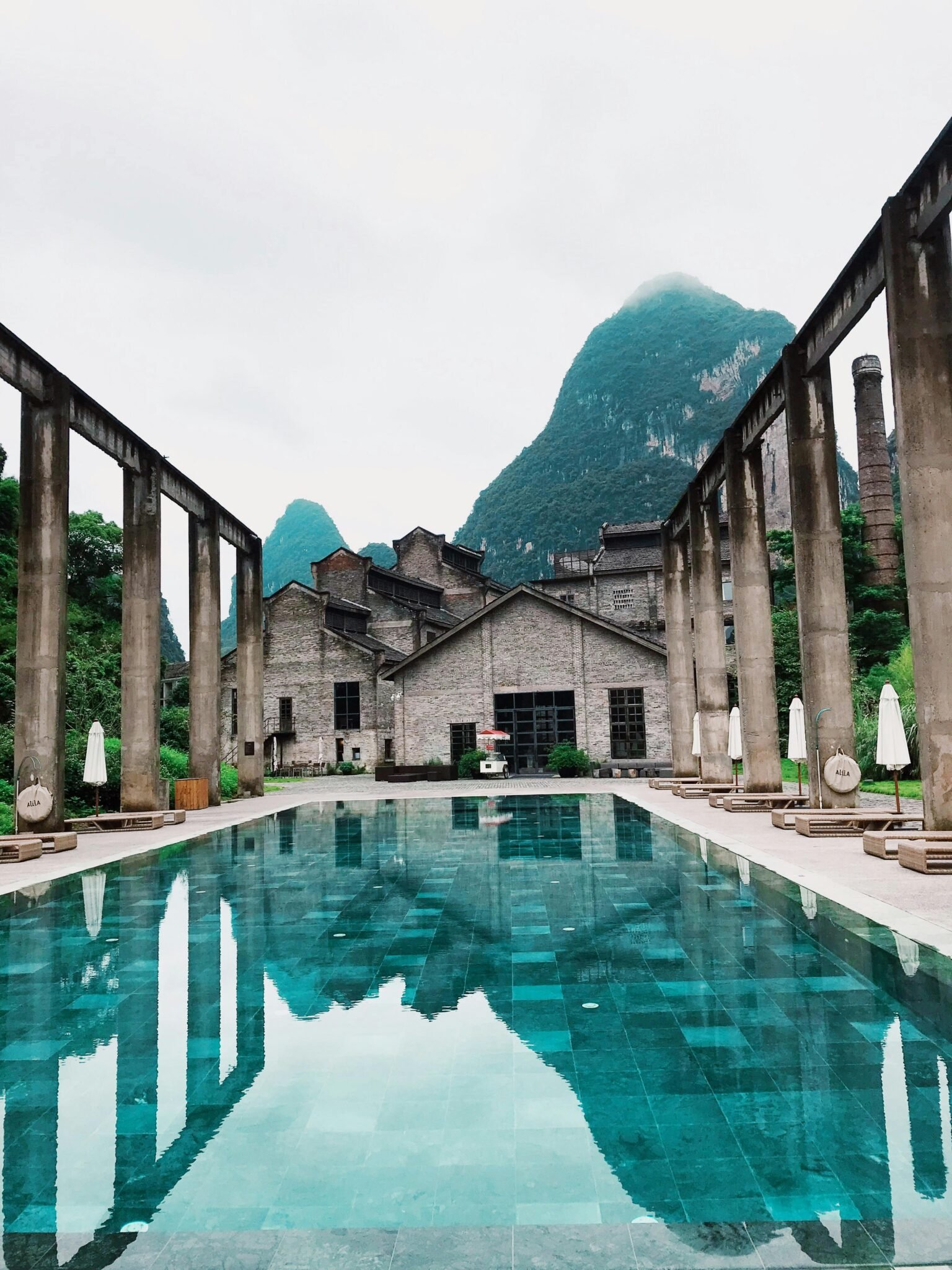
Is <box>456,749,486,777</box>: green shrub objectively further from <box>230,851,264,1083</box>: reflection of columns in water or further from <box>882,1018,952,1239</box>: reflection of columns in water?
<box>882,1018,952,1239</box>: reflection of columns in water

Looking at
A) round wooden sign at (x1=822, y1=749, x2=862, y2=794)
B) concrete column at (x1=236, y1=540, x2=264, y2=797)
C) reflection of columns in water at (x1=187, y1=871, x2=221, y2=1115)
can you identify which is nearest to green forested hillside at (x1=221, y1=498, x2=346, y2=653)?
concrete column at (x1=236, y1=540, x2=264, y2=797)

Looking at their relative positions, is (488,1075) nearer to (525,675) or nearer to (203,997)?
(203,997)

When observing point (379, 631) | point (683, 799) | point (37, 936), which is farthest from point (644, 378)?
point (37, 936)

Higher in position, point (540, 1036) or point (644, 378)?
point (644, 378)

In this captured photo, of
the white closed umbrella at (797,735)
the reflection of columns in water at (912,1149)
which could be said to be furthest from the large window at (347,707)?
the reflection of columns in water at (912,1149)

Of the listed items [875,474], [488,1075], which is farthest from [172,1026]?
[875,474]

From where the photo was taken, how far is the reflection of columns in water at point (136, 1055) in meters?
3.32

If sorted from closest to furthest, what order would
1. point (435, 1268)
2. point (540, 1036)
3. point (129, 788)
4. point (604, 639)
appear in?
point (435, 1268), point (540, 1036), point (129, 788), point (604, 639)

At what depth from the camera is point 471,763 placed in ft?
112

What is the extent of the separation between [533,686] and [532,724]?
1480 mm

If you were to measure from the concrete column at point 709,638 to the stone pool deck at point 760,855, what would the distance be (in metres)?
1.63

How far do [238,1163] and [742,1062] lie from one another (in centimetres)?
224

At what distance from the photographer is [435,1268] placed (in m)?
2.66

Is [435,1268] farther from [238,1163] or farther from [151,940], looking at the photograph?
[151,940]
